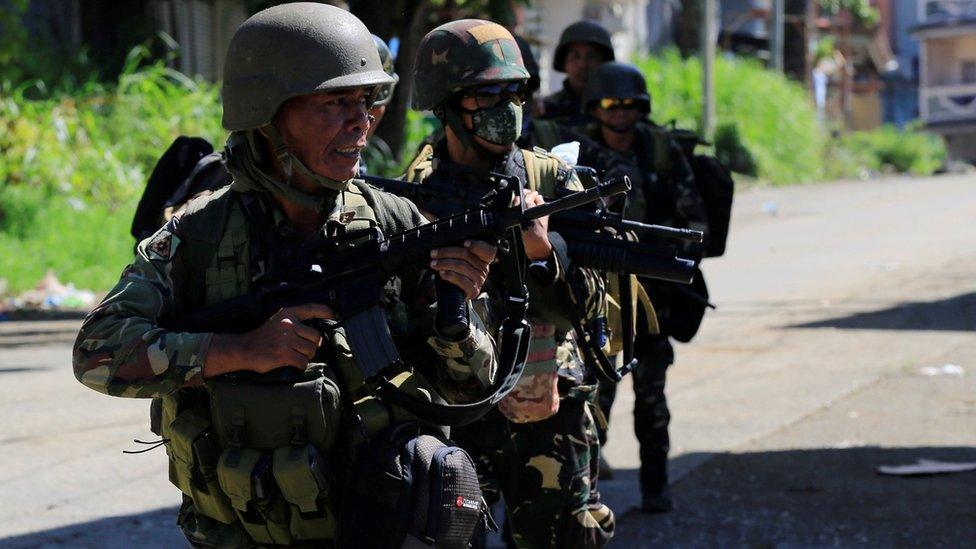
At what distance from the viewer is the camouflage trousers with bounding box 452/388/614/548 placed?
418cm

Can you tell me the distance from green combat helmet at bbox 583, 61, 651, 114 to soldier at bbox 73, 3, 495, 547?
3.05 m

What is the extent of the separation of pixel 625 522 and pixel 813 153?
27.0m

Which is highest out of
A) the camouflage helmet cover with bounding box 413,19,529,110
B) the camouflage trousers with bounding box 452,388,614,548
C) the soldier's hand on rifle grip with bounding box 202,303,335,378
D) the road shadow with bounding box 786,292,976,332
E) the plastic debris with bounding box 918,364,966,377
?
the camouflage helmet cover with bounding box 413,19,529,110

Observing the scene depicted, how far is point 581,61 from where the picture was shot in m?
7.27

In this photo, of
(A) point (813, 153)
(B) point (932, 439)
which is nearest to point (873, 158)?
(A) point (813, 153)

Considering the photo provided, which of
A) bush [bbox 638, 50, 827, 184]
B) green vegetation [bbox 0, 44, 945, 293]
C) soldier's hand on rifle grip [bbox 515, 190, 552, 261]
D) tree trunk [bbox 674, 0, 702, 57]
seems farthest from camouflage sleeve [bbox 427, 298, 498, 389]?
tree trunk [bbox 674, 0, 702, 57]

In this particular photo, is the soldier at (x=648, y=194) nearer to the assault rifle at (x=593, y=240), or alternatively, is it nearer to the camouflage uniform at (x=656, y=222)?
the camouflage uniform at (x=656, y=222)

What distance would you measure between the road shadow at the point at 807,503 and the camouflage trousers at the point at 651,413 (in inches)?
6.2

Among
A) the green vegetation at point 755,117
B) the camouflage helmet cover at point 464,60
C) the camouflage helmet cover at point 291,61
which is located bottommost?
the green vegetation at point 755,117

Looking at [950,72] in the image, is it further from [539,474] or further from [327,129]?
[327,129]

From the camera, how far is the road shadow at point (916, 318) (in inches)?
447

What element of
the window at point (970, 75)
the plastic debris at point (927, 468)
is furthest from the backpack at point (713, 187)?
the window at point (970, 75)

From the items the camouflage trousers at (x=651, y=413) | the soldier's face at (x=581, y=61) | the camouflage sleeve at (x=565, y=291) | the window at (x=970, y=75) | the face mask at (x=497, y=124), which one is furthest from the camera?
the window at (x=970, y=75)

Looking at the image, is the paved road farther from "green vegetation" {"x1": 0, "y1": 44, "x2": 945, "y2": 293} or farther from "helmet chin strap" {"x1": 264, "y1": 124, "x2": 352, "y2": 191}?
"green vegetation" {"x1": 0, "y1": 44, "x2": 945, "y2": 293}
